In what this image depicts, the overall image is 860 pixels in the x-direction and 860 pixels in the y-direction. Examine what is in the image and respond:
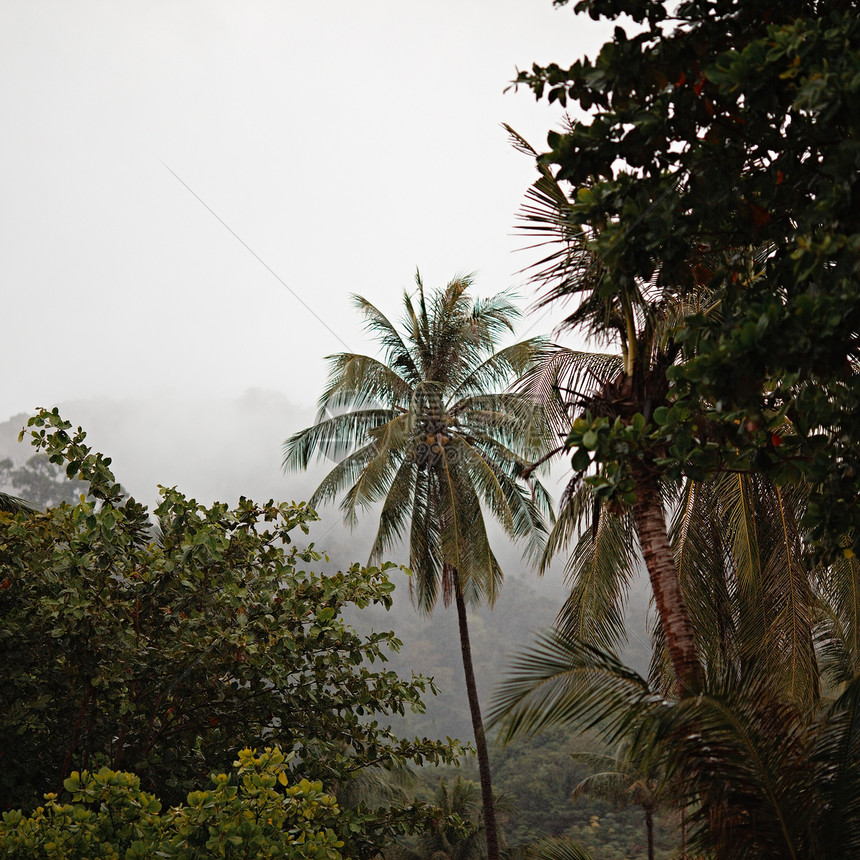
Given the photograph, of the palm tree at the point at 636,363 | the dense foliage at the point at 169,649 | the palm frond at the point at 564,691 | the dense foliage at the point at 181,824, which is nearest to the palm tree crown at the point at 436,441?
the palm tree at the point at 636,363

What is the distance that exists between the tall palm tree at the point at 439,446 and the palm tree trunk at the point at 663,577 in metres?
5.04

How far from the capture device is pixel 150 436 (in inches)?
4309

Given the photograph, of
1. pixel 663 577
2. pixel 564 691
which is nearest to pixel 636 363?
pixel 663 577

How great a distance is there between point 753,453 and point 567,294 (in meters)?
3.08

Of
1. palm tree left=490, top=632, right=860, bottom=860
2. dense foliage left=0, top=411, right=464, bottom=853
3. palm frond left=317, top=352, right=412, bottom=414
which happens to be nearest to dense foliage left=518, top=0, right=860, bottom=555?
palm tree left=490, top=632, right=860, bottom=860

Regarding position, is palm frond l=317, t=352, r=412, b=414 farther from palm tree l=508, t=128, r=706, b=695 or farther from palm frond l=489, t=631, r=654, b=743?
palm frond l=489, t=631, r=654, b=743

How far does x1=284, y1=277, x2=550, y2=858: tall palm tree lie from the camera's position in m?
10.7

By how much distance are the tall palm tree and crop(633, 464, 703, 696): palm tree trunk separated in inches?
198

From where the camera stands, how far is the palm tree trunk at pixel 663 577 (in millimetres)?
4676

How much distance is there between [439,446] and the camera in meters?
11.0

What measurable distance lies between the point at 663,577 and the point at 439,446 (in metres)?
6.18

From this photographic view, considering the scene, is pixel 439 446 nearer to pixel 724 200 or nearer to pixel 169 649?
pixel 169 649

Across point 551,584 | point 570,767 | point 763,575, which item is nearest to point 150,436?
point 551,584

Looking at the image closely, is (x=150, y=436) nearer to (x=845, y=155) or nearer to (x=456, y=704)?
(x=456, y=704)
